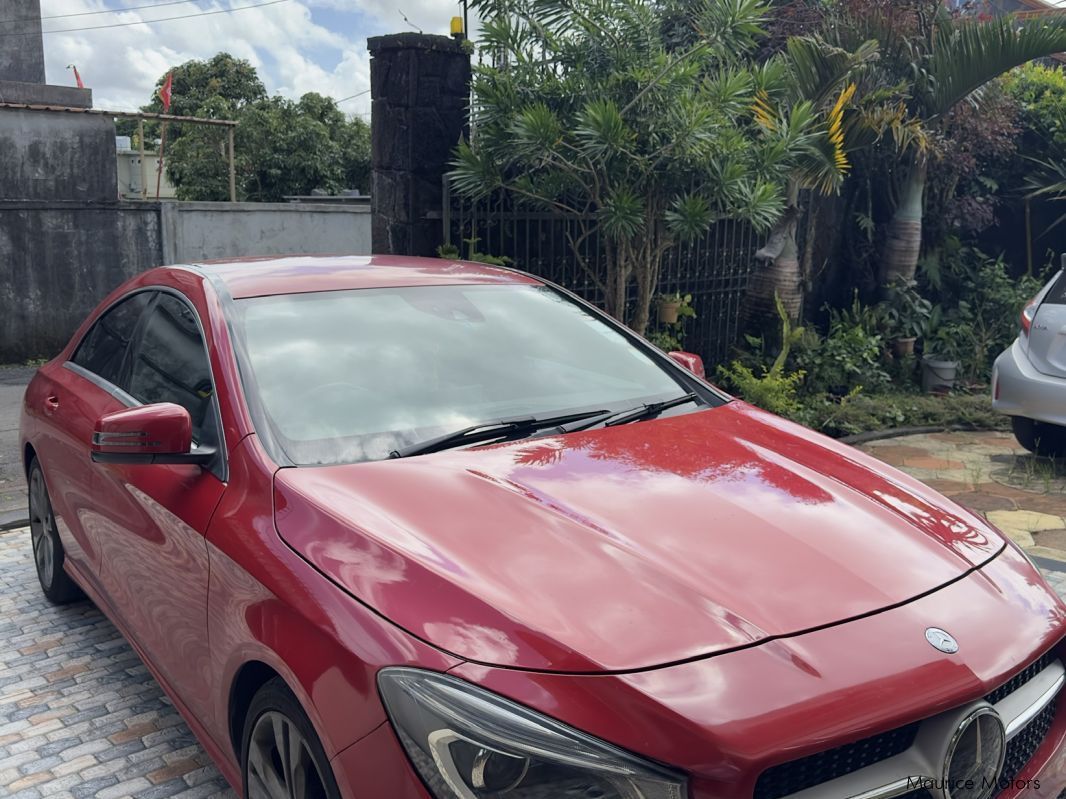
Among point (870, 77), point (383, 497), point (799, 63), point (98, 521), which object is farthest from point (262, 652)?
point (870, 77)

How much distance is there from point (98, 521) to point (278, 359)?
110 centimetres

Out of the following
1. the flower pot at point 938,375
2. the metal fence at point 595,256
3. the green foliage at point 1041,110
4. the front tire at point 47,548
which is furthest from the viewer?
the green foliage at point 1041,110

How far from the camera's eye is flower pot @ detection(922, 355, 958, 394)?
31.4ft

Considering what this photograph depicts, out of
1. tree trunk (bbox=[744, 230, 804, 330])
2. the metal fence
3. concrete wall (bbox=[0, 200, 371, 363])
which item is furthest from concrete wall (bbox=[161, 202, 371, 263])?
tree trunk (bbox=[744, 230, 804, 330])

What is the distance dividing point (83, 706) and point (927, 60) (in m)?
8.64

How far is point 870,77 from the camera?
9461 mm

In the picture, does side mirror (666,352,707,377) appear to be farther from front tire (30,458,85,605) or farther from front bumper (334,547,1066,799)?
front tire (30,458,85,605)

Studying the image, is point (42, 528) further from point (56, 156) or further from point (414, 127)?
point (56, 156)

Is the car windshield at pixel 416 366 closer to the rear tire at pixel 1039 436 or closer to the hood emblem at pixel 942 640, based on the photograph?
the hood emblem at pixel 942 640

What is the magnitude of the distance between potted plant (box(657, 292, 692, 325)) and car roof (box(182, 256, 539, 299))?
4.46m

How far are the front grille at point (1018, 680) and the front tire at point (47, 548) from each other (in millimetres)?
3632

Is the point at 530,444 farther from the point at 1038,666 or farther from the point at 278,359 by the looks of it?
the point at 1038,666

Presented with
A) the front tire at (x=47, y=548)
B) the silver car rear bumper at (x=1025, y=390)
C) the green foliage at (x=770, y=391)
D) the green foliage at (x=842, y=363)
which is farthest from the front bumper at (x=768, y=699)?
the green foliage at (x=842, y=363)

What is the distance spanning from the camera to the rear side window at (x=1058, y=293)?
21.9 ft
